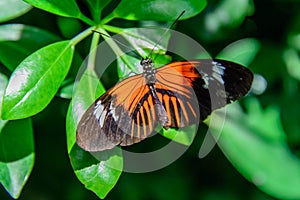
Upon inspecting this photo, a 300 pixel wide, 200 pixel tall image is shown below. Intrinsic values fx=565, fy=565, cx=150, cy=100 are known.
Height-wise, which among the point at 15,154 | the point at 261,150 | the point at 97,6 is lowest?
the point at 261,150

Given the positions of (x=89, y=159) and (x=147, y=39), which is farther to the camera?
(x=147, y=39)

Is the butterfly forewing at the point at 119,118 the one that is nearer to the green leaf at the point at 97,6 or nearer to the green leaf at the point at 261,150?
the green leaf at the point at 97,6

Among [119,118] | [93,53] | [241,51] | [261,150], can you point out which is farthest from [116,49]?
[261,150]

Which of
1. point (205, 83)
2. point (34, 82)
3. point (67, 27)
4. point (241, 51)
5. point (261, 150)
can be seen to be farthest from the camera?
point (261, 150)

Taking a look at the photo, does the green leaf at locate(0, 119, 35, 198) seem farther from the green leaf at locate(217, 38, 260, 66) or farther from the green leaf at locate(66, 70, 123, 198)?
the green leaf at locate(217, 38, 260, 66)

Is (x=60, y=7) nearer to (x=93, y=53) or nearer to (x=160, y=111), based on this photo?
(x=93, y=53)

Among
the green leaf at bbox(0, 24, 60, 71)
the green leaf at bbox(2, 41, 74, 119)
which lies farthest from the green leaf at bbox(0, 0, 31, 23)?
the green leaf at bbox(2, 41, 74, 119)

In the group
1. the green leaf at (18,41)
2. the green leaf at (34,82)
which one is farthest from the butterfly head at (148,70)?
the green leaf at (18,41)
